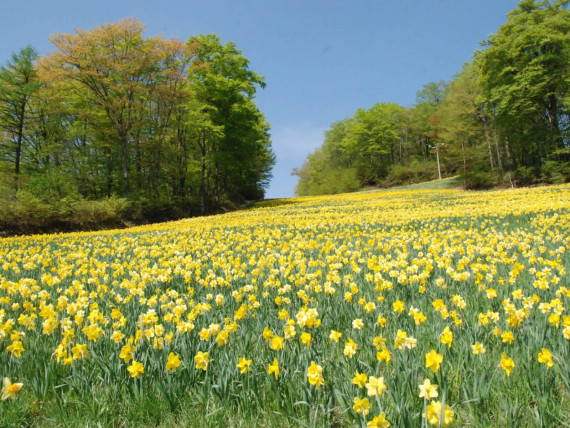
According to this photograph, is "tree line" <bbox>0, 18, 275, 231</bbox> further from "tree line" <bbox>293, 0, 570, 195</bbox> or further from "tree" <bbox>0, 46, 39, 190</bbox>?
"tree line" <bbox>293, 0, 570, 195</bbox>

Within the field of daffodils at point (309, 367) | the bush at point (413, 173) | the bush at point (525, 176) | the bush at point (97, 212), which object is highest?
the bush at point (413, 173)

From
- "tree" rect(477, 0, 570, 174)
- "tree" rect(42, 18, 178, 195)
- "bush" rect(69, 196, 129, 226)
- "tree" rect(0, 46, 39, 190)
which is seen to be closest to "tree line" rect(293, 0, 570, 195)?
"tree" rect(477, 0, 570, 174)

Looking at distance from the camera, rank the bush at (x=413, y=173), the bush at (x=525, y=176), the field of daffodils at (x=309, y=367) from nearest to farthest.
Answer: the field of daffodils at (x=309, y=367) → the bush at (x=525, y=176) → the bush at (x=413, y=173)

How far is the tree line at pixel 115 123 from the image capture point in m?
18.0

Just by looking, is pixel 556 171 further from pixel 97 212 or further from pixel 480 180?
pixel 97 212

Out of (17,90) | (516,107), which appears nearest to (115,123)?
(17,90)

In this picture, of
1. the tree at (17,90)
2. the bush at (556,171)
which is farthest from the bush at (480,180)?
the tree at (17,90)

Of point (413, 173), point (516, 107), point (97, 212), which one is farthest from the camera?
point (413, 173)

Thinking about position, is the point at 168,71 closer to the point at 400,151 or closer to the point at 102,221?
the point at 102,221

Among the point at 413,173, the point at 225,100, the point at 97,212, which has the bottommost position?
the point at 97,212

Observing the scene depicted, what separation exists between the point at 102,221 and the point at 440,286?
18895 mm

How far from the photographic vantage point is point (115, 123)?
837 inches

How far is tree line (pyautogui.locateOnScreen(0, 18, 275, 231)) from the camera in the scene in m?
18.0

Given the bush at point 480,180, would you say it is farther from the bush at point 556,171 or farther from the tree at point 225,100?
the tree at point 225,100
